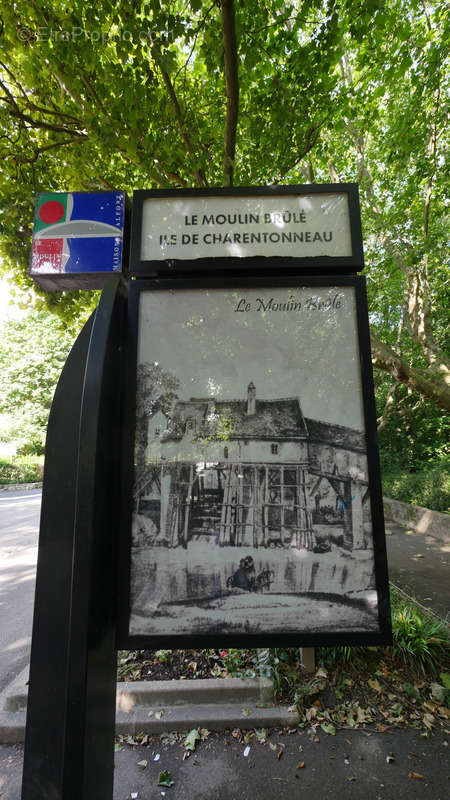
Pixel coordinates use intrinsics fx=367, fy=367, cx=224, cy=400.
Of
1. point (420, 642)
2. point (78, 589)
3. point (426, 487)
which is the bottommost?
point (420, 642)

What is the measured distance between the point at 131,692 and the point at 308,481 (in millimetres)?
2949

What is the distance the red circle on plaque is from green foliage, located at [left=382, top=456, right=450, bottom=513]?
9.89 m

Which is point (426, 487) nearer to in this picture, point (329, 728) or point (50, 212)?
point (329, 728)

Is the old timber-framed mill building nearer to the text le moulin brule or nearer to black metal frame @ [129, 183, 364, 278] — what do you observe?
black metal frame @ [129, 183, 364, 278]

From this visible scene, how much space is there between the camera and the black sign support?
1.08 meters

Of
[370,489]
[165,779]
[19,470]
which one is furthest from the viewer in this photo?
[19,470]

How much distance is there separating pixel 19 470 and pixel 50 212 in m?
22.8

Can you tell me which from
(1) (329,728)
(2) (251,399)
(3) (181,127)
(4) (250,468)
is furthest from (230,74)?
(1) (329,728)

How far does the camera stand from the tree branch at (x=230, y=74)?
11.3 feet

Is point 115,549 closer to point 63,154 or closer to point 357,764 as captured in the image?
point 357,764

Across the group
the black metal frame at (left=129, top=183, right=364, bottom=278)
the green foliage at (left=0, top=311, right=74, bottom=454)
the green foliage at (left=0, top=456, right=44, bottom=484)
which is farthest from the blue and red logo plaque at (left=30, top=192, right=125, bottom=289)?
the green foliage at (left=0, top=311, right=74, bottom=454)

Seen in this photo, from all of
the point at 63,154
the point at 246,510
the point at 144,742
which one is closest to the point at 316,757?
the point at 144,742

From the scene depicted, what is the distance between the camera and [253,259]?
1488mm

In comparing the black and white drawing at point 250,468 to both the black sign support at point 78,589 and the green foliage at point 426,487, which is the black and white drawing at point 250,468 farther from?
Answer: the green foliage at point 426,487
